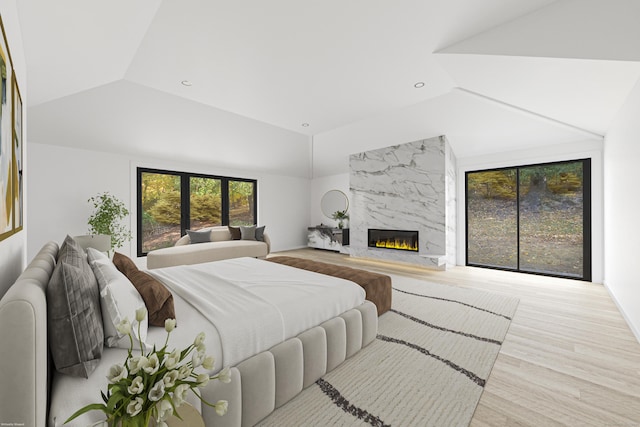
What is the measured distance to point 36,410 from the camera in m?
0.78

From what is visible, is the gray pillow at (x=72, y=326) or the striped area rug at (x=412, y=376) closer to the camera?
the gray pillow at (x=72, y=326)

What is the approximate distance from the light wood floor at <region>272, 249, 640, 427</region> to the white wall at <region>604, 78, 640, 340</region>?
0.22 meters

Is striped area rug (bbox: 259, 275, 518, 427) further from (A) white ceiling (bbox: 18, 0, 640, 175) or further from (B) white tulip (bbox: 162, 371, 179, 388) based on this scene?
(A) white ceiling (bbox: 18, 0, 640, 175)

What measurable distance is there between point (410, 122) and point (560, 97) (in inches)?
85.8

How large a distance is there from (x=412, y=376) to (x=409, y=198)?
4125 millimetres

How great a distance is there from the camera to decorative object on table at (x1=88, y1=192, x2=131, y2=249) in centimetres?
448

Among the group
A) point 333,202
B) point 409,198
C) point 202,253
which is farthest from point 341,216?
point 202,253

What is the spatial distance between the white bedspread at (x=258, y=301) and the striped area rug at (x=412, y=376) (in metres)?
0.40

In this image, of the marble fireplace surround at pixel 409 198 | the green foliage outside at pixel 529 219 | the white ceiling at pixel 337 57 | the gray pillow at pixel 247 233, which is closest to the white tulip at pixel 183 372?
the white ceiling at pixel 337 57

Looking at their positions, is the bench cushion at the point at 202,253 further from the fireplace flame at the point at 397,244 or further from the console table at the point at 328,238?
the fireplace flame at the point at 397,244

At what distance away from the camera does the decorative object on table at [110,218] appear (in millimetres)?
4480

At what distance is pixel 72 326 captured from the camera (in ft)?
3.27

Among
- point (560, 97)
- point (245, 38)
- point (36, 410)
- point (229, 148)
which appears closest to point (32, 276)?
point (36, 410)

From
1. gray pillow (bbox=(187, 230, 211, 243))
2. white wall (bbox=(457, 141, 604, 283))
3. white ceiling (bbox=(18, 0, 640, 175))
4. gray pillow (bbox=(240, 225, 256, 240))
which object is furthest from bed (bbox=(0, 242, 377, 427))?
white wall (bbox=(457, 141, 604, 283))
